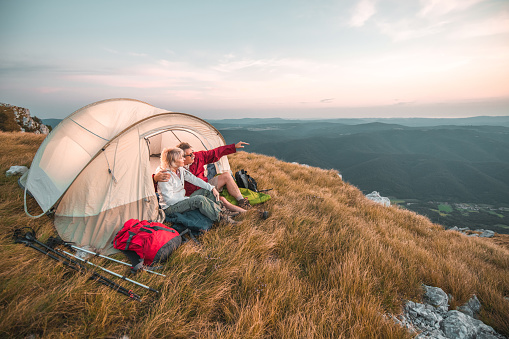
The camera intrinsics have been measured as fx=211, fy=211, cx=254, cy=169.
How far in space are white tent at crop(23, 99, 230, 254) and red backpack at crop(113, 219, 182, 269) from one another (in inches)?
14.4

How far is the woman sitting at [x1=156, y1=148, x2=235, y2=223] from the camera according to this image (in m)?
4.32

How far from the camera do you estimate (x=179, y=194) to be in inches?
188

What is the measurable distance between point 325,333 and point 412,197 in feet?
483

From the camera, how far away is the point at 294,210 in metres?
5.41

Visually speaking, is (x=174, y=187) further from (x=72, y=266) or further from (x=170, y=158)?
(x=72, y=266)

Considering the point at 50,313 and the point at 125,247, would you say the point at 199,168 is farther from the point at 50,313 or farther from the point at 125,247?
A: the point at 50,313

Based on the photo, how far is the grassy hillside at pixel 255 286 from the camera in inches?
83.0

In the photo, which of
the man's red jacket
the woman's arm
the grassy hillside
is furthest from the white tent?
the man's red jacket

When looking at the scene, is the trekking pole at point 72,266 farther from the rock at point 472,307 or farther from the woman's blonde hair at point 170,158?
the rock at point 472,307

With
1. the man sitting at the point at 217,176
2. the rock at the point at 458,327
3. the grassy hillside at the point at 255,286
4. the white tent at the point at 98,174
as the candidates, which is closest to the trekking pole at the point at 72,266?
the grassy hillside at the point at 255,286

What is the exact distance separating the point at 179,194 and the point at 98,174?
5.15 ft

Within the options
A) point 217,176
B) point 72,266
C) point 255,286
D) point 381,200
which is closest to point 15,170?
point 72,266

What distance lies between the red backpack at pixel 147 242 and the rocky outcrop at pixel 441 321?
3.18 m

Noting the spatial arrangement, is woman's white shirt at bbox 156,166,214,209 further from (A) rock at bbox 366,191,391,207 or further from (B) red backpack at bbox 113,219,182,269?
(A) rock at bbox 366,191,391,207
